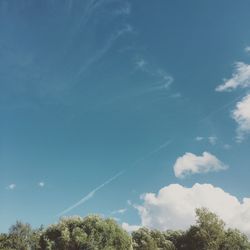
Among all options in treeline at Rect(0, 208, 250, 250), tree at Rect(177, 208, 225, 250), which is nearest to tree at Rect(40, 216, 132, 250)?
treeline at Rect(0, 208, 250, 250)

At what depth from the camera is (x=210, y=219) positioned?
115 meters

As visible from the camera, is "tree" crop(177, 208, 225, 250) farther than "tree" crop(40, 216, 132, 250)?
Yes

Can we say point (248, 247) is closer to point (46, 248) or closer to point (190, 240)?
point (190, 240)

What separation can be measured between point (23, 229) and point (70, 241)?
14557mm

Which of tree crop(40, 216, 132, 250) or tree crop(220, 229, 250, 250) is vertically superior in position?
tree crop(40, 216, 132, 250)

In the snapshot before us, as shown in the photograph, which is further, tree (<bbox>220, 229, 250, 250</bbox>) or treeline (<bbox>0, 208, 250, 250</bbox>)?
tree (<bbox>220, 229, 250, 250</bbox>)

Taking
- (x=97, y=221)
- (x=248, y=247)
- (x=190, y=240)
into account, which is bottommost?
(x=248, y=247)

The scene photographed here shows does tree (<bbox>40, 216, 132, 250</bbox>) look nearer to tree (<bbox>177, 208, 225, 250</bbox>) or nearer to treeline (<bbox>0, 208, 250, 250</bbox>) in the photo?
treeline (<bbox>0, 208, 250, 250</bbox>)

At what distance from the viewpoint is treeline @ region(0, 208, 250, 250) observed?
4067 inches

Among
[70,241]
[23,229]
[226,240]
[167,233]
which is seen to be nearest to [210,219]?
[226,240]

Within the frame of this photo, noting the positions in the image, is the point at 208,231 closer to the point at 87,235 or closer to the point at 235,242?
the point at 235,242

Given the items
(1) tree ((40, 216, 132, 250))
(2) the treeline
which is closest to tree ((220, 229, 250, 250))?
(2) the treeline

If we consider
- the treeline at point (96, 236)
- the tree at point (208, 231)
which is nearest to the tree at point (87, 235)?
the treeline at point (96, 236)

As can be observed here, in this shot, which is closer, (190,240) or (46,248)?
(46,248)
